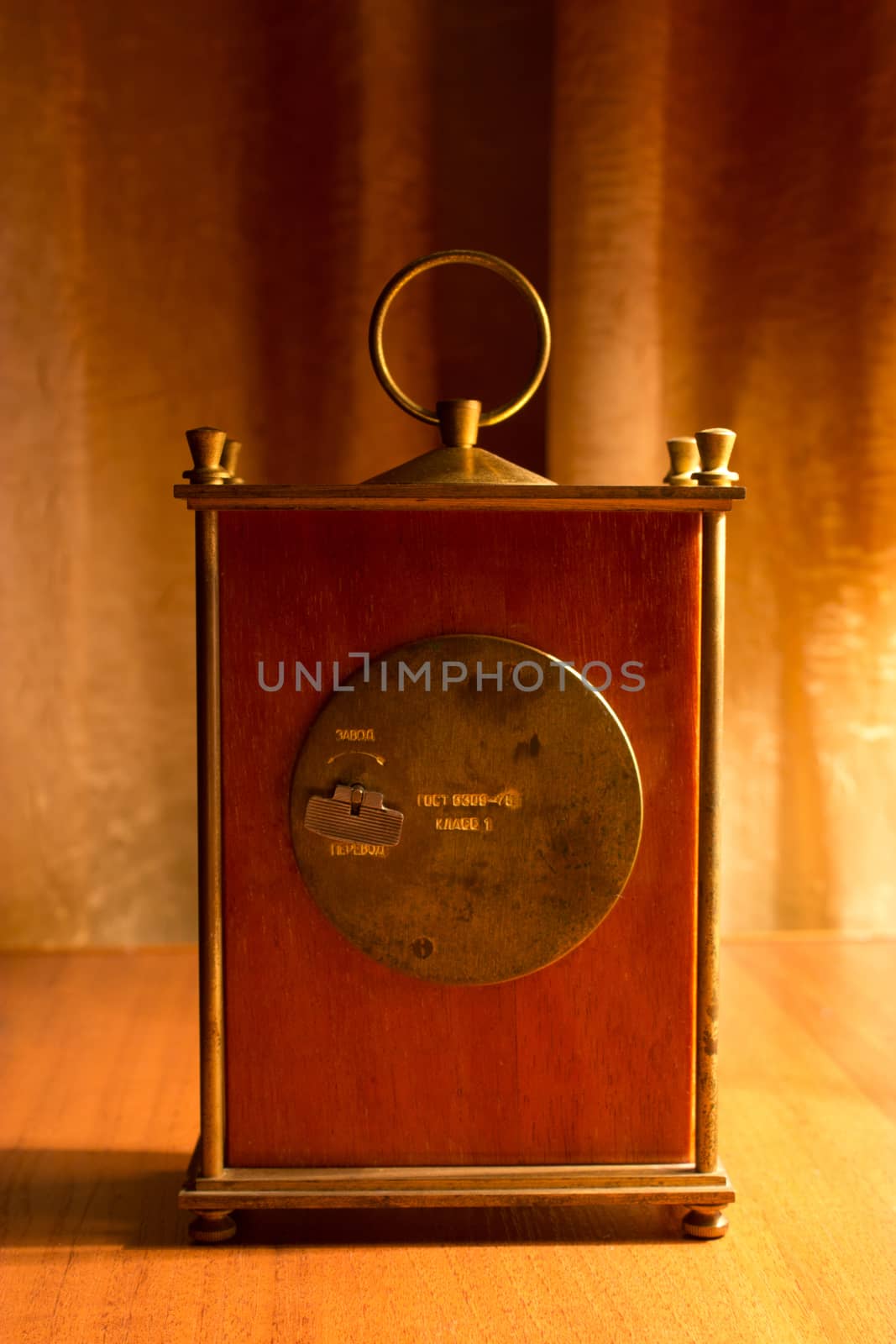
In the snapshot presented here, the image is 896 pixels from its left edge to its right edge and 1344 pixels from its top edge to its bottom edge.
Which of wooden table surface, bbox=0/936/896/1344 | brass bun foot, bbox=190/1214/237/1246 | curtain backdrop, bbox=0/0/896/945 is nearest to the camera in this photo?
wooden table surface, bbox=0/936/896/1344

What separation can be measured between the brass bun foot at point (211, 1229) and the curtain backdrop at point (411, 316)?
3.14ft

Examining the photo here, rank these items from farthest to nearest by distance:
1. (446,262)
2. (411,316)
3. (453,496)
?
(411,316) < (446,262) < (453,496)

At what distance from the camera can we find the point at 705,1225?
1.07m

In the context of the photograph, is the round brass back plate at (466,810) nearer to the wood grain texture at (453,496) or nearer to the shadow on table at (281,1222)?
the wood grain texture at (453,496)

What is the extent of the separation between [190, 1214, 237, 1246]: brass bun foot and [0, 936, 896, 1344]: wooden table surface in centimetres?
1

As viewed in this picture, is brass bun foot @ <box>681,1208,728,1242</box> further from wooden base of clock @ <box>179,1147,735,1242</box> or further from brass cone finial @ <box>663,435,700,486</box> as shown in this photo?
brass cone finial @ <box>663,435,700,486</box>

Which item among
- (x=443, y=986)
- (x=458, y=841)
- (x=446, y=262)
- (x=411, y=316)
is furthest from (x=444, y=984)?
(x=411, y=316)

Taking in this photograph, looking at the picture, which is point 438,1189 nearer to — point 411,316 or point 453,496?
point 453,496

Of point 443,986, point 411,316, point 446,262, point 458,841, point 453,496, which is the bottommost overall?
point 443,986

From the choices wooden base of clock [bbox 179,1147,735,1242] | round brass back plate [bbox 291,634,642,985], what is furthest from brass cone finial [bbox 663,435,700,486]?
wooden base of clock [bbox 179,1147,735,1242]

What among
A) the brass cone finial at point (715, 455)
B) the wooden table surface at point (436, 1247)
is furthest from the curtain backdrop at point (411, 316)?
the brass cone finial at point (715, 455)

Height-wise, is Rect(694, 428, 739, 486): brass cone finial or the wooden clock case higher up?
Rect(694, 428, 739, 486): brass cone finial

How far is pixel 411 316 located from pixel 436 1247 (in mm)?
1376

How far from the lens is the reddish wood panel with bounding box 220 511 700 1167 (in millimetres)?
1036
